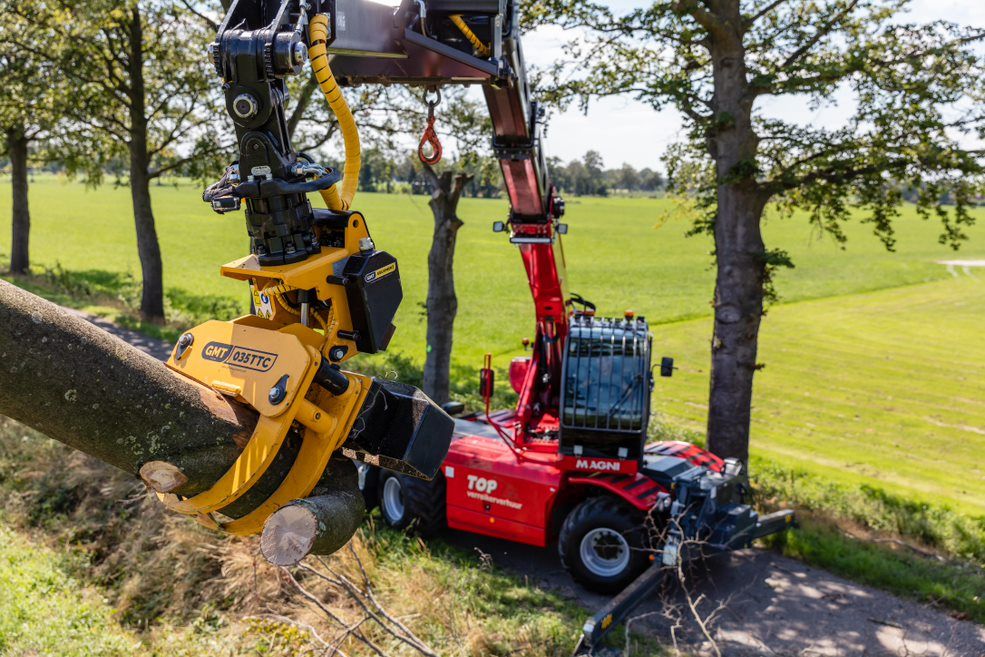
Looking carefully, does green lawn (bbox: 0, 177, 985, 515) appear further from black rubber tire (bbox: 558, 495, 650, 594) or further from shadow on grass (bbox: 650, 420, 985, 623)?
black rubber tire (bbox: 558, 495, 650, 594)

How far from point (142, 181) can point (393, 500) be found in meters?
13.8

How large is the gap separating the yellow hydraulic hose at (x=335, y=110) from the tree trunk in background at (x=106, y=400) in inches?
39.1

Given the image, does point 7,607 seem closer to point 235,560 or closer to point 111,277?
point 235,560

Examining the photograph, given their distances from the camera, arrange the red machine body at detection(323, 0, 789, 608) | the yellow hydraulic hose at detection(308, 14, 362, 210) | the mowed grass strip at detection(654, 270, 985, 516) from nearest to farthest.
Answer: the yellow hydraulic hose at detection(308, 14, 362, 210), the red machine body at detection(323, 0, 789, 608), the mowed grass strip at detection(654, 270, 985, 516)

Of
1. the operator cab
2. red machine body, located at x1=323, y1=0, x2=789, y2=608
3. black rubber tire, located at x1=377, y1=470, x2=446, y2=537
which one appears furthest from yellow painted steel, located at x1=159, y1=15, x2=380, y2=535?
black rubber tire, located at x1=377, y1=470, x2=446, y2=537

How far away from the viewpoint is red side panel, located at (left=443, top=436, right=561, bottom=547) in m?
10.1

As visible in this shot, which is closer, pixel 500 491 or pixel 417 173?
pixel 500 491

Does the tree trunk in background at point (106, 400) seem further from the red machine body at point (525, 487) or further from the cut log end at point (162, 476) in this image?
the red machine body at point (525, 487)

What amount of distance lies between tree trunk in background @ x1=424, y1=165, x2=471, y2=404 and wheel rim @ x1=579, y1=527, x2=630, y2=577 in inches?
242

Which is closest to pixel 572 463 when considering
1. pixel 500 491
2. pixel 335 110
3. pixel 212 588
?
pixel 500 491

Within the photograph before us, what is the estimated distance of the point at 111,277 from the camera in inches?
1281

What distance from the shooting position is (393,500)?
37.8ft

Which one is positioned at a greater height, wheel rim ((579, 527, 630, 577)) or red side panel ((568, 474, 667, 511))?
red side panel ((568, 474, 667, 511))

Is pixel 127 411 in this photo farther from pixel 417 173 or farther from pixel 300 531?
pixel 417 173
